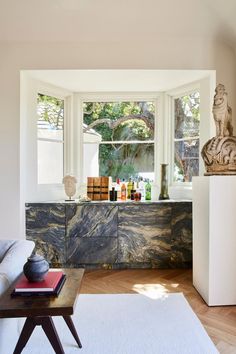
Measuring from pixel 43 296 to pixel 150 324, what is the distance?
109 cm

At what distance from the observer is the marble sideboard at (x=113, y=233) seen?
3.32 meters

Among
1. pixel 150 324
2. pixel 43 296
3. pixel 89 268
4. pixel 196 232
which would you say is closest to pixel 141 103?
pixel 196 232

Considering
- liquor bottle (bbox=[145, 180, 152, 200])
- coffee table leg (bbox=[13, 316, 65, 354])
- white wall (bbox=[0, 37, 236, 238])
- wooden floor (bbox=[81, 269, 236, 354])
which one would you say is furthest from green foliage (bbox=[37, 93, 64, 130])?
coffee table leg (bbox=[13, 316, 65, 354])

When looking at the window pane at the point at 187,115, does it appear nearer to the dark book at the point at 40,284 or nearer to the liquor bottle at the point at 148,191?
the liquor bottle at the point at 148,191

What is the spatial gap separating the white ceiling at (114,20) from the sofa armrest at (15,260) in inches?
89.6

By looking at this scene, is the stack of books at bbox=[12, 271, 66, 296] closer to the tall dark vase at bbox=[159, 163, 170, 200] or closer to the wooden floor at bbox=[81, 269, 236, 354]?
the wooden floor at bbox=[81, 269, 236, 354]

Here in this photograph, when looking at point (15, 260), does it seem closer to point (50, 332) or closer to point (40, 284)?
point (40, 284)

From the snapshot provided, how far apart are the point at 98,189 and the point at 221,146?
163cm

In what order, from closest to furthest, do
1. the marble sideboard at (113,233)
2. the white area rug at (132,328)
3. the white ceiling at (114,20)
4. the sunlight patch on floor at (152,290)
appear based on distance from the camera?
1. the white area rug at (132,328)
2. the sunlight patch on floor at (152,290)
3. the white ceiling at (114,20)
4. the marble sideboard at (113,233)

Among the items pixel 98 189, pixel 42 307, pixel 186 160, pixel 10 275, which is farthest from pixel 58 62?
pixel 42 307

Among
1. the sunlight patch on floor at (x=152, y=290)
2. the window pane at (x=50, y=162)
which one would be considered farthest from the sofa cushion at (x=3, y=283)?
the window pane at (x=50, y=162)

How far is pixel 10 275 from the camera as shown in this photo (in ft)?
5.07

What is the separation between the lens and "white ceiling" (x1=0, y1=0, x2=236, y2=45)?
115 inches

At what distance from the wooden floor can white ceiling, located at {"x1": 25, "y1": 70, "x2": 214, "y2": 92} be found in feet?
7.26
